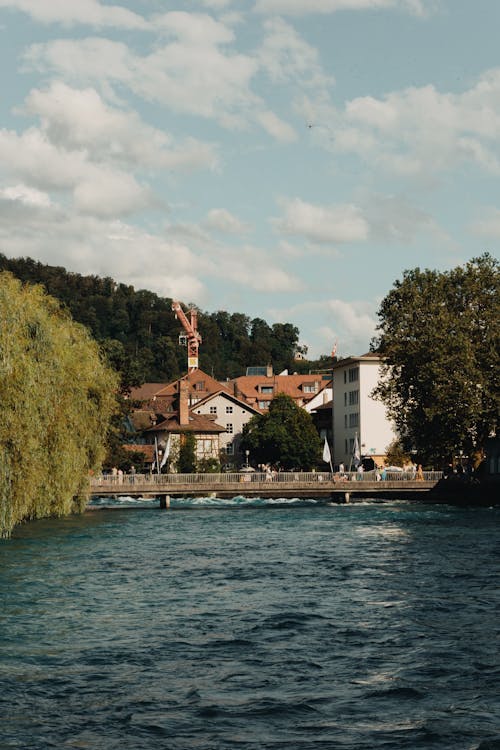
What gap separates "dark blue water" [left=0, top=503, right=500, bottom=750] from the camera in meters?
13.8

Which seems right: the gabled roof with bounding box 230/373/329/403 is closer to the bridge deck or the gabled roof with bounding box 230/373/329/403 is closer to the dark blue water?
the bridge deck

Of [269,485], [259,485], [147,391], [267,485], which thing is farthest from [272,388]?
[259,485]

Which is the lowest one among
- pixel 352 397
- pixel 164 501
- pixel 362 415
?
pixel 164 501

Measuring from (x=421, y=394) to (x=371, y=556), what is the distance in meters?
46.0

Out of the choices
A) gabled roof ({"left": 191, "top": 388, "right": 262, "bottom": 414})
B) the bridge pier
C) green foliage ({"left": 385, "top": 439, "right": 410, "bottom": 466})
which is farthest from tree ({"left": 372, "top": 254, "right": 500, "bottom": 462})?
gabled roof ({"left": 191, "top": 388, "right": 262, "bottom": 414})

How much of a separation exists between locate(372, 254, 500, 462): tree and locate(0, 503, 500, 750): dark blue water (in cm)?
3901

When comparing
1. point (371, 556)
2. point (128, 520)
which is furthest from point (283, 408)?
point (371, 556)

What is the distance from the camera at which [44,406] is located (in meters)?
41.4

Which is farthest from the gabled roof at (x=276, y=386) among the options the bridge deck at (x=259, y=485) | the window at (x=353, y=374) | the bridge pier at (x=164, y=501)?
the bridge pier at (x=164, y=501)

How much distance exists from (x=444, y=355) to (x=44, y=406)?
140ft

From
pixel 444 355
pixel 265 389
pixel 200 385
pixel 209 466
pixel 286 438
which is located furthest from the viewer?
pixel 265 389

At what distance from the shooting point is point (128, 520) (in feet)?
210

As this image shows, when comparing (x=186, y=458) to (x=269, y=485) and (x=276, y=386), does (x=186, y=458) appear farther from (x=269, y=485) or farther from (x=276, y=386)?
(x=276, y=386)

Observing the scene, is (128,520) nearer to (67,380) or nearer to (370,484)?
(67,380)
